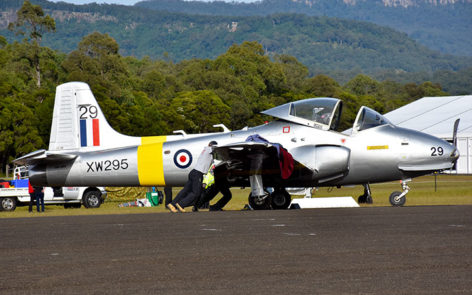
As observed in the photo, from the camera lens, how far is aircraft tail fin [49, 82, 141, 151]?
67.4ft

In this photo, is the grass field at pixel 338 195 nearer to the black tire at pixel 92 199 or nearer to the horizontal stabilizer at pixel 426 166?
the black tire at pixel 92 199

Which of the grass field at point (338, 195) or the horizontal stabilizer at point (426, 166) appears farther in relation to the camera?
the grass field at point (338, 195)

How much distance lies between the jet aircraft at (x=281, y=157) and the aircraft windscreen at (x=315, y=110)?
25 millimetres

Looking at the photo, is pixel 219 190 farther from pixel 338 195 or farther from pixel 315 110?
pixel 338 195

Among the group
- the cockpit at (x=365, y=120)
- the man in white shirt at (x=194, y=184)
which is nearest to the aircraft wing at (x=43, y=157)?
the man in white shirt at (x=194, y=184)

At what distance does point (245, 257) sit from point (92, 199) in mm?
23871

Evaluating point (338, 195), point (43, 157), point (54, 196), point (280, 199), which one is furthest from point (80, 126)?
point (338, 195)

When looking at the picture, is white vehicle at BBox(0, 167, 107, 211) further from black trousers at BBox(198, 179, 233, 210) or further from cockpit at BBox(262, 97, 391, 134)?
cockpit at BBox(262, 97, 391, 134)

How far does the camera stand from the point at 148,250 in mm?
9227

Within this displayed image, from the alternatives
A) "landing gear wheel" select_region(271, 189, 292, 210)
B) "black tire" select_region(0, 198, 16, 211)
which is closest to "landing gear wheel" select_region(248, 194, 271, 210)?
"landing gear wheel" select_region(271, 189, 292, 210)

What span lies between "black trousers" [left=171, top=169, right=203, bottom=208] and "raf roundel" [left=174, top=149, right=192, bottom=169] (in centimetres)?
156

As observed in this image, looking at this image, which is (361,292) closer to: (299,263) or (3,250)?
(299,263)

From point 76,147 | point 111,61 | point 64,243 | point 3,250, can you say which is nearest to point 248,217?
point 64,243

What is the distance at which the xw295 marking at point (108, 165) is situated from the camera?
19797 millimetres
